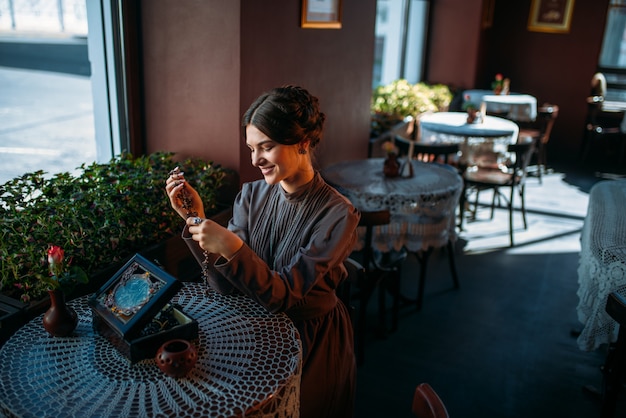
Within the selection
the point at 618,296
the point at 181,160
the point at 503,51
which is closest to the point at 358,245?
the point at 181,160

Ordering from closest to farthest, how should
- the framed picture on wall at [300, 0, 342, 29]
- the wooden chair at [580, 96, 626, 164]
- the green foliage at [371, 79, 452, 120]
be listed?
1. the framed picture on wall at [300, 0, 342, 29]
2. the green foliage at [371, 79, 452, 120]
3. the wooden chair at [580, 96, 626, 164]

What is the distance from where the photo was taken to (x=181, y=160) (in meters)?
2.98

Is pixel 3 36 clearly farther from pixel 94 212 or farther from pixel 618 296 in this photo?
pixel 618 296

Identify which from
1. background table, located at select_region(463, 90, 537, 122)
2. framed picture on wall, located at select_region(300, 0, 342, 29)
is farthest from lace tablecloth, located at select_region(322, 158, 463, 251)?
background table, located at select_region(463, 90, 537, 122)

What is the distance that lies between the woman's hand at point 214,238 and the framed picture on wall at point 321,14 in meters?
2.12

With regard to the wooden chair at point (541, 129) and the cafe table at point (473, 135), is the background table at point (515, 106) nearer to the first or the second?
the wooden chair at point (541, 129)

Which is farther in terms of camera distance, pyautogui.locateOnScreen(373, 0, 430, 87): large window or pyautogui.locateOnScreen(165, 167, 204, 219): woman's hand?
pyautogui.locateOnScreen(373, 0, 430, 87): large window

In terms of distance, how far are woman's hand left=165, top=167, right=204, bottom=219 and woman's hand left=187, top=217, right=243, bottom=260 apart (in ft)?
0.70

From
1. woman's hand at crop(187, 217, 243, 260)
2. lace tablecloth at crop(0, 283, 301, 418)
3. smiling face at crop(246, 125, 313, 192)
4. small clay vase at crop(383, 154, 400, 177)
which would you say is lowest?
lace tablecloth at crop(0, 283, 301, 418)

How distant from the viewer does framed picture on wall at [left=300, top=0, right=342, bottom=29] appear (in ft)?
10.6

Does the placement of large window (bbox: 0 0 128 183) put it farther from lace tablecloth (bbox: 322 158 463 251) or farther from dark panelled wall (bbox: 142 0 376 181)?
lace tablecloth (bbox: 322 158 463 251)

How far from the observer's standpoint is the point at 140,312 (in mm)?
1389

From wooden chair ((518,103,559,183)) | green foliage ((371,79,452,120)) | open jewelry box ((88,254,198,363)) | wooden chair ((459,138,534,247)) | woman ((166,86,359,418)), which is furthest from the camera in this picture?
wooden chair ((518,103,559,183))

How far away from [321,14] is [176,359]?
265 cm
